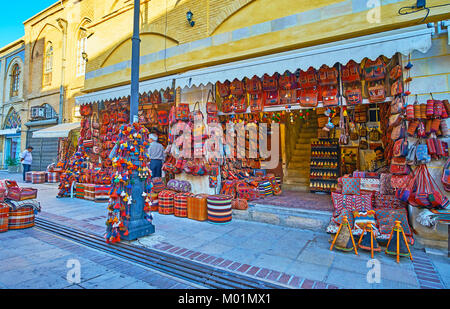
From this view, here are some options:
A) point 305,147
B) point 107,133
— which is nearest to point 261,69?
point 305,147

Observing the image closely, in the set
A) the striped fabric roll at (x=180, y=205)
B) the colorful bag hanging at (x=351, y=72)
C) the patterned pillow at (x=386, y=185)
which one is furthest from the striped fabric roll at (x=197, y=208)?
the colorful bag hanging at (x=351, y=72)

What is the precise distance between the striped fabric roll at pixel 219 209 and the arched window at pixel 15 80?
72.5 ft

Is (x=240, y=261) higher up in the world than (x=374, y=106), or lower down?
lower down

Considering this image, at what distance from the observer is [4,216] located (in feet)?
15.9

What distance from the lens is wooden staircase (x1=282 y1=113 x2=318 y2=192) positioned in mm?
8891

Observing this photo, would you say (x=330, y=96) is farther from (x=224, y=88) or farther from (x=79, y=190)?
(x=79, y=190)

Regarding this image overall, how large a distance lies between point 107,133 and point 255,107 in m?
6.61

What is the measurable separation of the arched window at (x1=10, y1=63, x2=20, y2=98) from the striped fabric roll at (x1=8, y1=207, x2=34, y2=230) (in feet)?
64.4

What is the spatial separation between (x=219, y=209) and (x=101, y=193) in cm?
472

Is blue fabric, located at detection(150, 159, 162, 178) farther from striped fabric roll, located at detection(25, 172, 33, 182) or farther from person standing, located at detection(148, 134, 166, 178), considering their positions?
striped fabric roll, located at detection(25, 172, 33, 182)

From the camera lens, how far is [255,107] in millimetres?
6406

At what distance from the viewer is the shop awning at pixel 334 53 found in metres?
4.07

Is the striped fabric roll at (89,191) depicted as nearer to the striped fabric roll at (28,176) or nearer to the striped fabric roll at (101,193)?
the striped fabric roll at (101,193)

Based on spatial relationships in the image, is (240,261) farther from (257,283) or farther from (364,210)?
(364,210)
